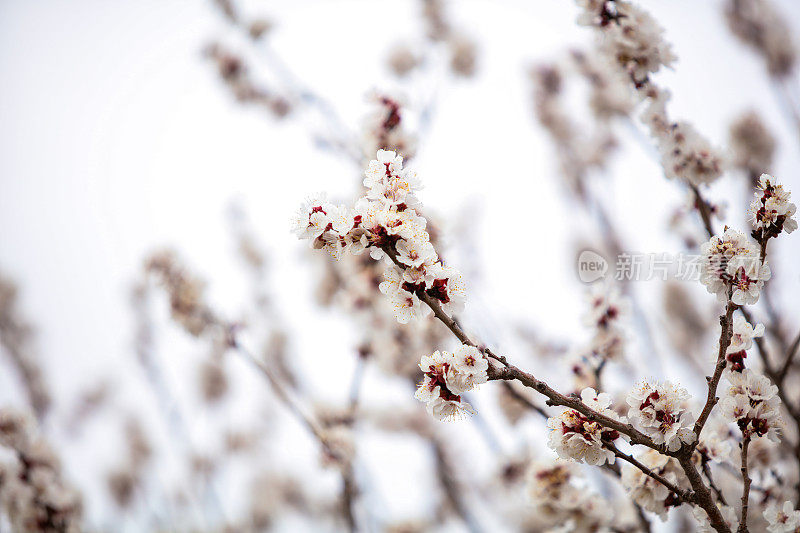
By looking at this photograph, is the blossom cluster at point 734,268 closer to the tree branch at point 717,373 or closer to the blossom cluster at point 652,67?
the tree branch at point 717,373

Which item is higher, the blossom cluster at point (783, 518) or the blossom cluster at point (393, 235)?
the blossom cluster at point (393, 235)

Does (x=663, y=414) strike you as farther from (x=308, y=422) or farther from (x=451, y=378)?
(x=308, y=422)

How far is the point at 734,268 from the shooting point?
151 centimetres

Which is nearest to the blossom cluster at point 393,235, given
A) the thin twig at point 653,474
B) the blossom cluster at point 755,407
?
the thin twig at point 653,474

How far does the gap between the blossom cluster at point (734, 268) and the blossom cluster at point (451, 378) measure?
780 mm

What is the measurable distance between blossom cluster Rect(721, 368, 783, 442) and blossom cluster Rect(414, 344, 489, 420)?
0.78 m

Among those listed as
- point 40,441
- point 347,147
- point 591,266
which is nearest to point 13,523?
point 40,441

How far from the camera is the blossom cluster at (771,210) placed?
152 cm

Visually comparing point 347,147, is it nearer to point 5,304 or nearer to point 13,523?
point 13,523

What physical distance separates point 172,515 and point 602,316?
4860 millimetres

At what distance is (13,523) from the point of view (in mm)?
2957

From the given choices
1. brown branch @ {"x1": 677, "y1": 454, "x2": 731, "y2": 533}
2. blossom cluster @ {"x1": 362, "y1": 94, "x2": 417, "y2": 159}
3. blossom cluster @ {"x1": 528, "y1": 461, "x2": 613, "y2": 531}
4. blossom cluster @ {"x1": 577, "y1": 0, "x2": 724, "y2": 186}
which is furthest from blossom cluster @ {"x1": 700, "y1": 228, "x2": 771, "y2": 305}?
blossom cluster @ {"x1": 362, "y1": 94, "x2": 417, "y2": 159}

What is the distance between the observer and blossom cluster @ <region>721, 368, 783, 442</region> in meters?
1.50
